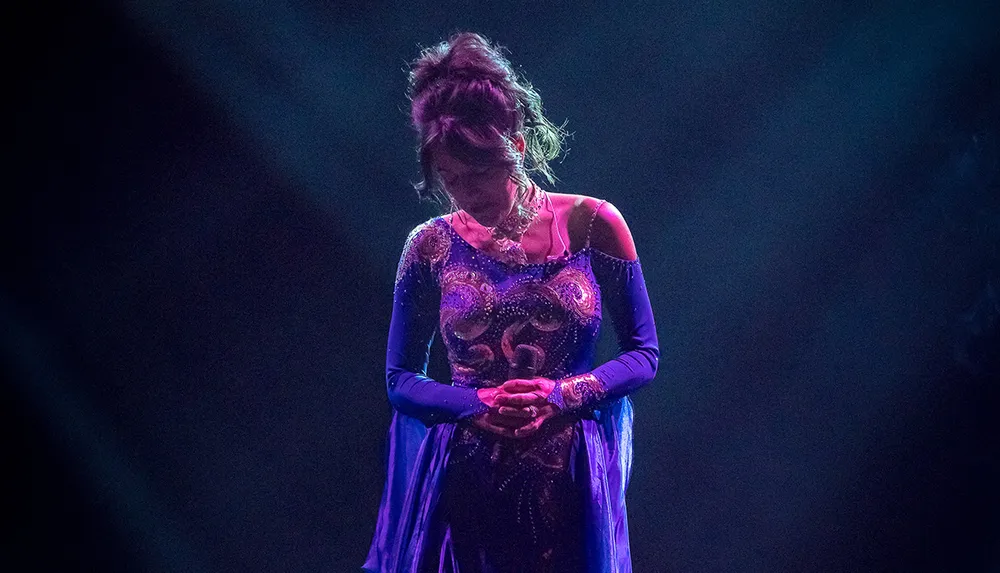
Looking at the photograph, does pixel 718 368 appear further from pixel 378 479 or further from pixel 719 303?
pixel 378 479

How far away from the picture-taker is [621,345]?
144cm

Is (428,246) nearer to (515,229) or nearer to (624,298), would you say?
(515,229)

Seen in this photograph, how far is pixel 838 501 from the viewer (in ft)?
7.18

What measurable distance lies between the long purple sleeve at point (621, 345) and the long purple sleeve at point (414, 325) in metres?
0.23

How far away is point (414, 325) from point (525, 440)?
1.05 feet

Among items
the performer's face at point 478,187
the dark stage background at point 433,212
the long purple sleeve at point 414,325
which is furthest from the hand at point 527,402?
the dark stage background at point 433,212

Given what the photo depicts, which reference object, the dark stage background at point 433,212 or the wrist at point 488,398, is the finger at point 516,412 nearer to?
the wrist at point 488,398

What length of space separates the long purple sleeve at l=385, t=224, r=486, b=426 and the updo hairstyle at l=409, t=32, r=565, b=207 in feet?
0.39

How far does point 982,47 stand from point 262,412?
88.8 inches

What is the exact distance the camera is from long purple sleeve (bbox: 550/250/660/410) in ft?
4.32

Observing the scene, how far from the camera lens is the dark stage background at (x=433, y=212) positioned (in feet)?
6.72

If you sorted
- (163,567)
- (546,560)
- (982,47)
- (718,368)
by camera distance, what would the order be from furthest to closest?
(163,567)
(718,368)
(982,47)
(546,560)

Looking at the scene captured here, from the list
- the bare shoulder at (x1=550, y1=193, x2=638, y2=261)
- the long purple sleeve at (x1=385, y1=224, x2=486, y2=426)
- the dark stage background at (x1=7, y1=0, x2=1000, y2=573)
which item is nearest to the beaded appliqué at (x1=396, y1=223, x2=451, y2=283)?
the long purple sleeve at (x1=385, y1=224, x2=486, y2=426)

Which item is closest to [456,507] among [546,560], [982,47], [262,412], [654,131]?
[546,560]
